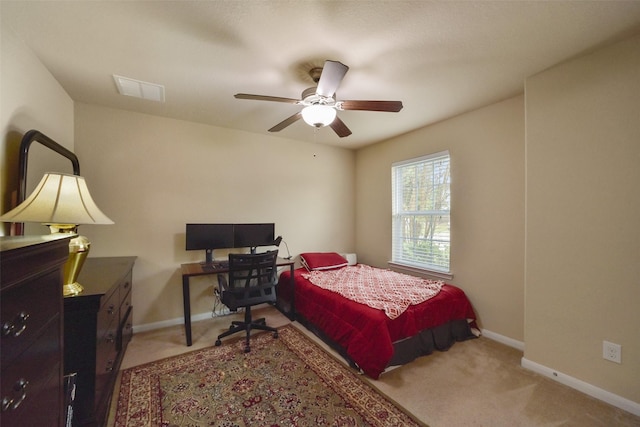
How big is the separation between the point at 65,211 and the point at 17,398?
1007mm

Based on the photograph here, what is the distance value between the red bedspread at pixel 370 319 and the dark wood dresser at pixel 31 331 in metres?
1.81

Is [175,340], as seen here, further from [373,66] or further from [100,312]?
[373,66]

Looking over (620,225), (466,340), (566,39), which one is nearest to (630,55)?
(566,39)

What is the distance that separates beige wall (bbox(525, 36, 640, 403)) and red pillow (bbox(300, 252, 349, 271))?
7.51 feet

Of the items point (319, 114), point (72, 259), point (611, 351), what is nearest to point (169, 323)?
point (72, 259)

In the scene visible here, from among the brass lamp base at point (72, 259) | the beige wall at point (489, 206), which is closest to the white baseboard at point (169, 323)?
the brass lamp base at point (72, 259)

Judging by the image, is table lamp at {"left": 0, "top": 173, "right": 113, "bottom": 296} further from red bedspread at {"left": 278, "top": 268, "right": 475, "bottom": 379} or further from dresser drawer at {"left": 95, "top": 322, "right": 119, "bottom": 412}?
red bedspread at {"left": 278, "top": 268, "right": 475, "bottom": 379}

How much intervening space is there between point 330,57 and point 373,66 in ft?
1.22

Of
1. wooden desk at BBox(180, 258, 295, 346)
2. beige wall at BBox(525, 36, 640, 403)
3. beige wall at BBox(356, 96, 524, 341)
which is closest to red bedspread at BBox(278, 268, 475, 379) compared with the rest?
beige wall at BBox(356, 96, 524, 341)

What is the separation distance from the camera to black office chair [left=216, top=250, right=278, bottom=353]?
104 inches

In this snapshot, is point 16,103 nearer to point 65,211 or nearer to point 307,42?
point 65,211

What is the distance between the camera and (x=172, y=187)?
124 inches

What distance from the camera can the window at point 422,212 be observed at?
3.26 meters

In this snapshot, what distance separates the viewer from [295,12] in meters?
1.54
